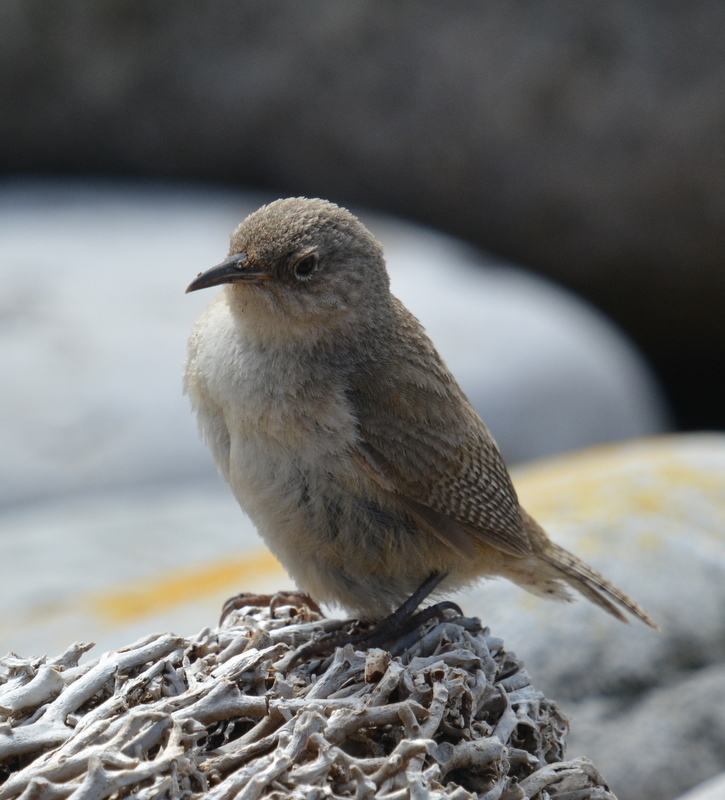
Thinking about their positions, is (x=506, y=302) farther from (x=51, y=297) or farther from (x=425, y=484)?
(x=425, y=484)

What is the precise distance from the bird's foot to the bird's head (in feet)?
3.08

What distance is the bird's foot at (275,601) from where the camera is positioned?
3391 millimetres

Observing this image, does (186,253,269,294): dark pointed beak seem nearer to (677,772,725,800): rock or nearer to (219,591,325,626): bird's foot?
(219,591,325,626): bird's foot

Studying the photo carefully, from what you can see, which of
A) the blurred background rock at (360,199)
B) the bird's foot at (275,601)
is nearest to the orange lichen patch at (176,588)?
the bird's foot at (275,601)

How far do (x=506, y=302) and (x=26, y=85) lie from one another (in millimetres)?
4777

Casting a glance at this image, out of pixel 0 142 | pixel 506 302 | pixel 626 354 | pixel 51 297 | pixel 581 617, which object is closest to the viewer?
pixel 581 617

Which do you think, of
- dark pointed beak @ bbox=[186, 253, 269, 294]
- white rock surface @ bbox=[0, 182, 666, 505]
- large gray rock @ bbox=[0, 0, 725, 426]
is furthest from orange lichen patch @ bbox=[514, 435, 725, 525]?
large gray rock @ bbox=[0, 0, 725, 426]

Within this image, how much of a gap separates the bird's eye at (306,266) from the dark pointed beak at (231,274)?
4.5 inches

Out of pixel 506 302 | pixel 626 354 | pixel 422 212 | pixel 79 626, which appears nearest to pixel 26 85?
pixel 422 212

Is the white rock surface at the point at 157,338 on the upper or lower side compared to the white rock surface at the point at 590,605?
upper

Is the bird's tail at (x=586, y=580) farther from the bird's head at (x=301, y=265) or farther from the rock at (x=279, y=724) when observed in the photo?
the bird's head at (x=301, y=265)

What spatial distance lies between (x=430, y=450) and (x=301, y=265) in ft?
2.25

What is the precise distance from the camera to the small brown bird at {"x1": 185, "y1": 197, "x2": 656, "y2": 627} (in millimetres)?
2959

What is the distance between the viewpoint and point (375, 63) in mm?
9344
